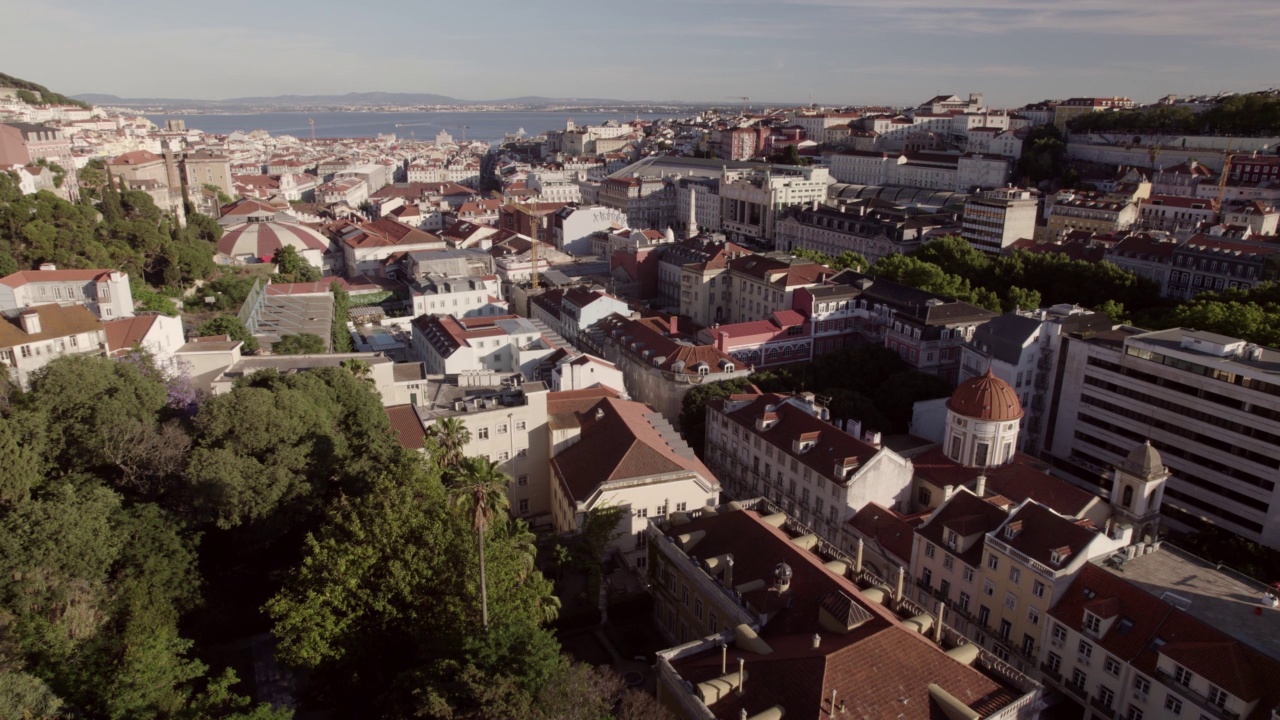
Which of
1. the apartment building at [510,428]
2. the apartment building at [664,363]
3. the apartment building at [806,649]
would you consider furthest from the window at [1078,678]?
the apartment building at [664,363]

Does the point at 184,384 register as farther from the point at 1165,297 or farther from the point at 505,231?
the point at 1165,297

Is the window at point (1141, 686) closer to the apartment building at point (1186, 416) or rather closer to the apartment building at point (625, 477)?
the apartment building at point (625, 477)

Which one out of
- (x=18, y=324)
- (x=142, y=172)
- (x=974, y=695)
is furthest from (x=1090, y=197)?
(x=142, y=172)

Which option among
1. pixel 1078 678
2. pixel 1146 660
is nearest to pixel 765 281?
pixel 1078 678

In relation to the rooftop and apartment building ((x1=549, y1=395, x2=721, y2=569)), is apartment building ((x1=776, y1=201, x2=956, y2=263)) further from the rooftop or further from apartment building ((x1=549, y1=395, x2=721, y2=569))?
the rooftop

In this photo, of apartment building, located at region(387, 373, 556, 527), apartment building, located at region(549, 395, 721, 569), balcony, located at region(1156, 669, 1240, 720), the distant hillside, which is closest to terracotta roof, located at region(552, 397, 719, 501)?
apartment building, located at region(549, 395, 721, 569)

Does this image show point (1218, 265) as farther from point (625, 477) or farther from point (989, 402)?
point (625, 477)
